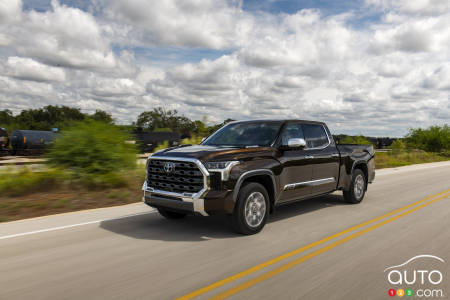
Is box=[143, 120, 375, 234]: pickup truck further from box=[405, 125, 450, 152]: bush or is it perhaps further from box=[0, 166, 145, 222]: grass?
box=[405, 125, 450, 152]: bush

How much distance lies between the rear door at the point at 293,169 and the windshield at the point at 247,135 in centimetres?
22

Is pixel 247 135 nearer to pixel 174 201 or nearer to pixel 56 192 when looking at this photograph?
pixel 174 201

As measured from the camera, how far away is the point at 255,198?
6.30 m

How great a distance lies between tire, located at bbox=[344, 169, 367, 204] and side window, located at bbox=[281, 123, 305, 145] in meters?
2.28

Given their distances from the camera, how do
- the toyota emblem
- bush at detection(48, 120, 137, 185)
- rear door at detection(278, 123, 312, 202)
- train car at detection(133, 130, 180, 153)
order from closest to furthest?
the toyota emblem
rear door at detection(278, 123, 312, 202)
bush at detection(48, 120, 137, 185)
train car at detection(133, 130, 180, 153)

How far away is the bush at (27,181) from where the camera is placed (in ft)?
30.2

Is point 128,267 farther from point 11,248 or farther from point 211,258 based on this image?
point 11,248

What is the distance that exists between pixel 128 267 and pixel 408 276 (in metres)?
3.30

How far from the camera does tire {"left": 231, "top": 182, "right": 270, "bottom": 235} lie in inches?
237

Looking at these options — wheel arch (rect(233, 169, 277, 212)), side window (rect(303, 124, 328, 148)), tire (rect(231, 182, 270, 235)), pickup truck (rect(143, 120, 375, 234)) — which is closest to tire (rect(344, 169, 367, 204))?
pickup truck (rect(143, 120, 375, 234))

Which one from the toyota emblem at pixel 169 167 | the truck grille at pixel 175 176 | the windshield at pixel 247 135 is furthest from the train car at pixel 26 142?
the toyota emblem at pixel 169 167

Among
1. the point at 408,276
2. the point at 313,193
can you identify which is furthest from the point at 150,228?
the point at 408,276

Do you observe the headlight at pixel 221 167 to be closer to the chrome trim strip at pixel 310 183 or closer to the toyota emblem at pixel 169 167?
the toyota emblem at pixel 169 167

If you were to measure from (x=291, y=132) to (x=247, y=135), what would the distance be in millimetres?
851
